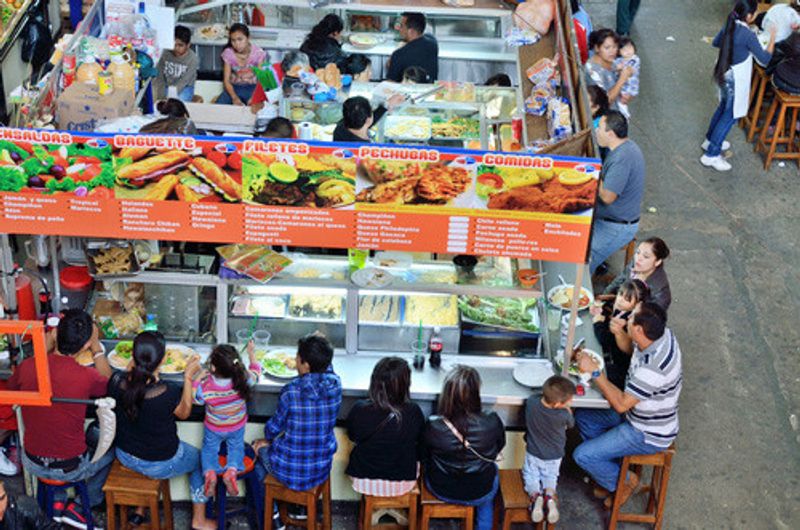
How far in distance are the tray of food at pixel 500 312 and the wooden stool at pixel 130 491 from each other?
7.02 ft

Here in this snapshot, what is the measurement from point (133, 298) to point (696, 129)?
698 centimetres

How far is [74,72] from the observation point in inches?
311

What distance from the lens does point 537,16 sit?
9.80 meters

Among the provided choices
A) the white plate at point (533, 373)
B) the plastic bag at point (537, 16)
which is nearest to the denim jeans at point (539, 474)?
the white plate at point (533, 373)

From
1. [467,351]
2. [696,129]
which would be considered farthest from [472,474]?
[696,129]

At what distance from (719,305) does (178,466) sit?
4884mm

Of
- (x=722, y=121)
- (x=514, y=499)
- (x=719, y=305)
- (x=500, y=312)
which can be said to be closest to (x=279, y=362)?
(x=500, y=312)

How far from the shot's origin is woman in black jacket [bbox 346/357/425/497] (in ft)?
20.8

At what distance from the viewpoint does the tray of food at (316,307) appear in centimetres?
717

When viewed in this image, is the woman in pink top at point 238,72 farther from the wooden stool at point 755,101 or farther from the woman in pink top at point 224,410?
the wooden stool at point 755,101

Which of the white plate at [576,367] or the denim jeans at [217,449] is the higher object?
the white plate at [576,367]

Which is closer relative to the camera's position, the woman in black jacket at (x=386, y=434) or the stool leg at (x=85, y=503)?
the woman in black jacket at (x=386, y=434)

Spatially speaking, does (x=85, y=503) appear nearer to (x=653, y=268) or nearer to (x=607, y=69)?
(x=653, y=268)

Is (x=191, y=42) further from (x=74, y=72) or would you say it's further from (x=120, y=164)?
(x=120, y=164)
